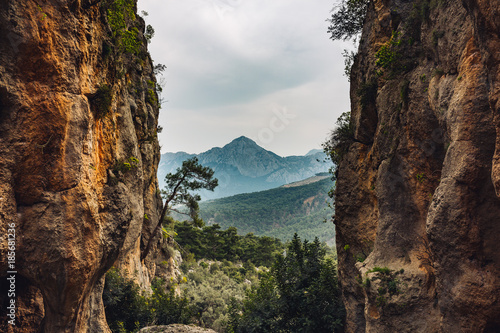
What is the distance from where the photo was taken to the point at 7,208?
7527 mm

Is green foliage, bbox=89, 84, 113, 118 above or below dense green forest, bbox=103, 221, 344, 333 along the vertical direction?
above

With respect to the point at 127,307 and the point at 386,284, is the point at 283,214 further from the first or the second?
the point at 386,284

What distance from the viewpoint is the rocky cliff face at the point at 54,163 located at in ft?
25.1

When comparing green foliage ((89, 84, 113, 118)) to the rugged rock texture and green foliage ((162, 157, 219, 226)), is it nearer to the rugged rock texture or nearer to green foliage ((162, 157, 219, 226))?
the rugged rock texture

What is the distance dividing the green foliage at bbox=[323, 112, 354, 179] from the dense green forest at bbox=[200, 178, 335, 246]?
11023 cm

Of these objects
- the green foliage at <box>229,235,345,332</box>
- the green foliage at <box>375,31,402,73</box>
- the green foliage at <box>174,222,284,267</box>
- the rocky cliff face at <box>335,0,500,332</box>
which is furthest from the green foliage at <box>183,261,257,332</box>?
the green foliage at <box>375,31,402,73</box>

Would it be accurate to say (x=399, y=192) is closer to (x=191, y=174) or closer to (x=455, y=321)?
(x=455, y=321)

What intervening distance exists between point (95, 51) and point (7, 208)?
6.11 metres

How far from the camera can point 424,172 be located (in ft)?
30.6

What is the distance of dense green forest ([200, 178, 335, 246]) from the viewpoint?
447ft

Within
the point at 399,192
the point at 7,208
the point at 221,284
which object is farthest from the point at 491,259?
the point at 221,284

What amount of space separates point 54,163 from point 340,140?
1290cm

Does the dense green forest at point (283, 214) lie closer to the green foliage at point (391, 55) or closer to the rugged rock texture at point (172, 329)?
the rugged rock texture at point (172, 329)

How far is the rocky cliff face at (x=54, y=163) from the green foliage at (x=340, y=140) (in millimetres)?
11243
